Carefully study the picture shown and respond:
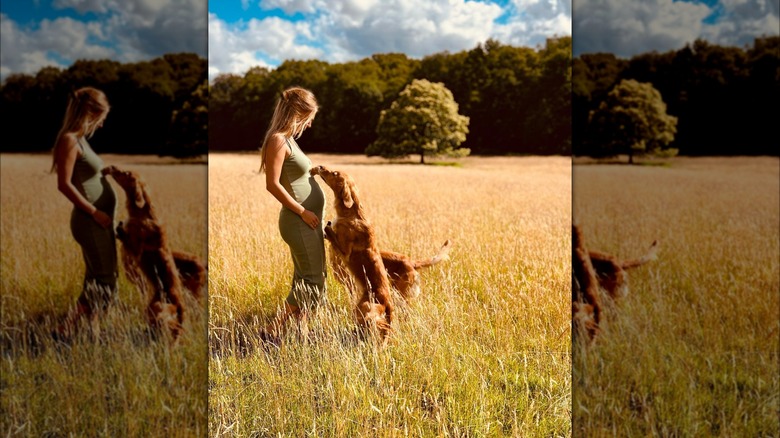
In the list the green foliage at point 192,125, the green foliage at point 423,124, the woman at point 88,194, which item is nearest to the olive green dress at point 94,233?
the woman at point 88,194

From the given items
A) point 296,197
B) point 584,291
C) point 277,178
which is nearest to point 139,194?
point 277,178

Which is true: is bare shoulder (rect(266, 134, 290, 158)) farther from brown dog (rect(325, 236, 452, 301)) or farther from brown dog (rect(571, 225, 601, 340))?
brown dog (rect(571, 225, 601, 340))

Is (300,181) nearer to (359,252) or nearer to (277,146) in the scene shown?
(277,146)

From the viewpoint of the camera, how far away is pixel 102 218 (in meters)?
3.27

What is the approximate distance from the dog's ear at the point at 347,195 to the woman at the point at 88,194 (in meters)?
1.26

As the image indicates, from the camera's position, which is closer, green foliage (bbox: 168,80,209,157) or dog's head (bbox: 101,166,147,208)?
dog's head (bbox: 101,166,147,208)

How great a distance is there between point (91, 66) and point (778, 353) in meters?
4.27

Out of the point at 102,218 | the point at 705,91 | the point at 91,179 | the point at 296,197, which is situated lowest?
the point at 102,218

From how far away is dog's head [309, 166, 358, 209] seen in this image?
3.53 m

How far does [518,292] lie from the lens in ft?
12.7

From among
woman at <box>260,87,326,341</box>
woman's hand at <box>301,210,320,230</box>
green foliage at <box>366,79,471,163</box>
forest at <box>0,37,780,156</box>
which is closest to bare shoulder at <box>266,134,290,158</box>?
woman at <box>260,87,326,341</box>

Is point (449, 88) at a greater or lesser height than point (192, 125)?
greater

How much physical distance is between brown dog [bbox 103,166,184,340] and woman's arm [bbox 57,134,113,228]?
171 mm

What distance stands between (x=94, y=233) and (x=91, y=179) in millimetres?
297
